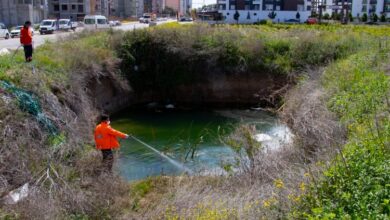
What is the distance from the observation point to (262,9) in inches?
3408

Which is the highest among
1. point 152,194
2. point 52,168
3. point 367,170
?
point 367,170

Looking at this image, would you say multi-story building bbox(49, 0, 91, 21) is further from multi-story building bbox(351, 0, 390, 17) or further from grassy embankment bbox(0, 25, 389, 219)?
grassy embankment bbox(0, 25, 389, 219)

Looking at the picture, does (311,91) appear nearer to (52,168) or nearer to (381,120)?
(381,120)

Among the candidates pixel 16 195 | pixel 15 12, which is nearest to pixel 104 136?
pixel 16 195

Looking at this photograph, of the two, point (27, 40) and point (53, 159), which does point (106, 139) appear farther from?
point (27, 40)

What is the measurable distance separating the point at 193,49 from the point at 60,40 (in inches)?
322

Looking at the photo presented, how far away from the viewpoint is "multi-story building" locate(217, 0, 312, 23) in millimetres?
84875

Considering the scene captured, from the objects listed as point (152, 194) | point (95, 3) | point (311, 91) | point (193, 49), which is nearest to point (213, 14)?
point (95, 3)

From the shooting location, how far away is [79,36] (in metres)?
29.2

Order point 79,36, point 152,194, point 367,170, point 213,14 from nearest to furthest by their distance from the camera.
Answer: point 367,170, point 152,194, point 79,36, point 213,14

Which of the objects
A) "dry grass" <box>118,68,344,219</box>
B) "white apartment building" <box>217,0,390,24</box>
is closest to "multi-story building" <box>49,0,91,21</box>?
"white apartment building" <box>217,0,390,24</box>

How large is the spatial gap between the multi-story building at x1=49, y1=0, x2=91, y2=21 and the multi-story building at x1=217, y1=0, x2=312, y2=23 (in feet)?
108

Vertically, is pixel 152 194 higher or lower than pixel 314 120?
lower

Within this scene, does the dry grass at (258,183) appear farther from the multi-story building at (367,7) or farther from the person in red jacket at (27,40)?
the multi-story building at (367,7)
